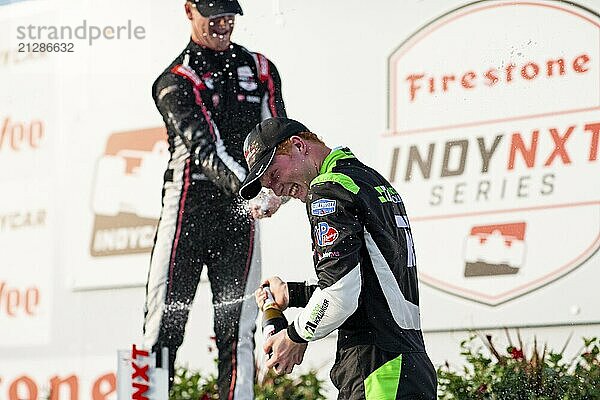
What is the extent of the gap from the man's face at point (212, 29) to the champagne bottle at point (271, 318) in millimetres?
2759

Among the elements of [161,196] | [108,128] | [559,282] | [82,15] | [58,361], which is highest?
[82,15]

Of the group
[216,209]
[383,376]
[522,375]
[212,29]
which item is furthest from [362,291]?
[212,29]

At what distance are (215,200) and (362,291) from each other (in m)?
2.72

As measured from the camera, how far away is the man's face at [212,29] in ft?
19.0

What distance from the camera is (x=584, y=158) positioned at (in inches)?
190

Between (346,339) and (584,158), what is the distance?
2113 mm

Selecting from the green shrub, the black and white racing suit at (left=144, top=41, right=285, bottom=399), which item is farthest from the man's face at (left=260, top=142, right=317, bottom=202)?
the black and white racing suit at (left=144, top=41, right=285, bottom=399)

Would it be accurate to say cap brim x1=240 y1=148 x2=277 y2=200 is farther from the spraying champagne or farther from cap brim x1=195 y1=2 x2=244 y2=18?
cap brim x1=195 y1=2 x2=244 y2=18

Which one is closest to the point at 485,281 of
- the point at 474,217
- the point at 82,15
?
the point at 474,217

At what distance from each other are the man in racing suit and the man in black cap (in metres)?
2.44

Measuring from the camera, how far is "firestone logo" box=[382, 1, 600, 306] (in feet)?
15.9

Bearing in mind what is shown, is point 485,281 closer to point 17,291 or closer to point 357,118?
point 357,118

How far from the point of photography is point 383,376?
2986mm

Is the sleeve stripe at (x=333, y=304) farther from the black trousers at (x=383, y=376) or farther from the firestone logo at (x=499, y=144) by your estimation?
the firestone logo at (x=499, y=144)
